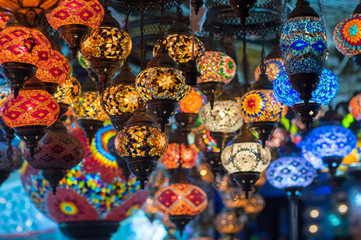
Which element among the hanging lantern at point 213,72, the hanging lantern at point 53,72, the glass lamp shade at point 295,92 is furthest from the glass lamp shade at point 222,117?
the hanging lantern at point 53,72

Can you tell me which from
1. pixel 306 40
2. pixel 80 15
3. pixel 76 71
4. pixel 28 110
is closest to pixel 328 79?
pixel 306 40

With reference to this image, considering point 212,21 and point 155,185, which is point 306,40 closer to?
point 212,21

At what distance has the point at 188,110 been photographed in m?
3.99

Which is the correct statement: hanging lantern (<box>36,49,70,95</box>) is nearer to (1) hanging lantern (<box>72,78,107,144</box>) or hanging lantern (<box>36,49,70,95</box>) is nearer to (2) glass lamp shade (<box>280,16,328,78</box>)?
(1) hanging lantern (<box>72,78,107,144</box>)

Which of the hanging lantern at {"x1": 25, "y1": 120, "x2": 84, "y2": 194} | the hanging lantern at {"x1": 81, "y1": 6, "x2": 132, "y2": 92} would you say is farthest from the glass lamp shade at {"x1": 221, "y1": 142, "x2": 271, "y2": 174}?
the hanging lantern at {"x1": 81, "y1": 6, "x2": 132, "y2": 92}

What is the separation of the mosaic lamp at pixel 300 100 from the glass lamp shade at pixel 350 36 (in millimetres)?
216

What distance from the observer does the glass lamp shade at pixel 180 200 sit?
4355 millimetres

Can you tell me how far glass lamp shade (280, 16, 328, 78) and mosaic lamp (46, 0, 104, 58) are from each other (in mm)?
848

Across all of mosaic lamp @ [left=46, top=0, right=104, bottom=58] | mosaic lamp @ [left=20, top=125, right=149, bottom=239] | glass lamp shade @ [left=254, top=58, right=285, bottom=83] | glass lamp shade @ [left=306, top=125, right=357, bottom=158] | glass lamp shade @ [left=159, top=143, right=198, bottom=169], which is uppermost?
mosaic lamp @ [left=46, top=0, right=104, bottom=58]

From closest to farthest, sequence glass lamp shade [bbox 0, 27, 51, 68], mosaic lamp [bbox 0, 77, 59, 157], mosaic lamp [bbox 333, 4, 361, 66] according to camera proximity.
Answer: glass lamp shade [bbox 0, 27, 51, 68] < mosaic lamp [bbox 0, 77, 59, 157] < mosaic lamp [bbox 333, 4, 361, 66]

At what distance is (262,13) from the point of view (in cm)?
393

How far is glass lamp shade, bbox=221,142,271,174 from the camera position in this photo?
3725 mm

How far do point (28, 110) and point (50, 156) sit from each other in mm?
865

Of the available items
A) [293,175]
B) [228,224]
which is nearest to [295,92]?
[293,175]
